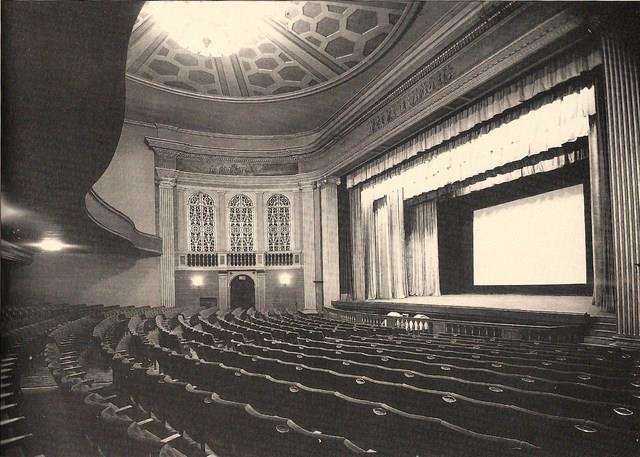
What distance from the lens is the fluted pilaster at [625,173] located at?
10.8 feet

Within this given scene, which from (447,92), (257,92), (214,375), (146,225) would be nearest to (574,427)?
(214,375)

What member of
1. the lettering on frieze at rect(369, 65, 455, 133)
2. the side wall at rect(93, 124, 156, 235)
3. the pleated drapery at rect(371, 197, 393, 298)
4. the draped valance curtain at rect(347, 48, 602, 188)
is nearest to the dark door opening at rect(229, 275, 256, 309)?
the side wall at rect(93, 124, 156, 235)

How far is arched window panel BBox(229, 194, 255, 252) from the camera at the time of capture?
9.95 metres

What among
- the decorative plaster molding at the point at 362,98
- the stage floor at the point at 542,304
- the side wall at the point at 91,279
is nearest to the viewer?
the stage floor at the point at 542,304

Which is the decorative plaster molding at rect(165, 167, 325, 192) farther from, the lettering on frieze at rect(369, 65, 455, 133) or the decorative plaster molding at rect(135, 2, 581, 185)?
the lettering on frieze at rect(369, 65, 455, 133)

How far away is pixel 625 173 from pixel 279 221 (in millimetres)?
7663

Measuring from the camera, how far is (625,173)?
3436 millimetres

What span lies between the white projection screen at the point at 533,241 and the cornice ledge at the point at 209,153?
4.75 meters

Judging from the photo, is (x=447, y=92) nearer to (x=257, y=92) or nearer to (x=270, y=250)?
(x=257, y=92)

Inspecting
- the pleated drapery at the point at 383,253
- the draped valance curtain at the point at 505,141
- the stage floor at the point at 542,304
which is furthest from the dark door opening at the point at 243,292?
the stage floor at the point at 542,304

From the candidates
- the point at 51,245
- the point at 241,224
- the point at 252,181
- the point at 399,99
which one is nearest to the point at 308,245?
the point at 241,224

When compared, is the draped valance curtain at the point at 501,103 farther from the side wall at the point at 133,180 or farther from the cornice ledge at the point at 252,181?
the side wall at the point at 133,180

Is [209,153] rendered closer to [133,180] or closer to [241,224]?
[133,180]

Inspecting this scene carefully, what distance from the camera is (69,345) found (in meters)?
2.70
